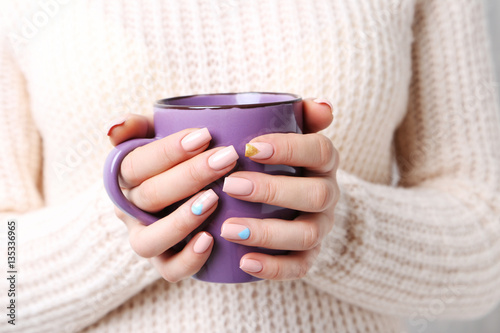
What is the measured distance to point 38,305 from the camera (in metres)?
0.65

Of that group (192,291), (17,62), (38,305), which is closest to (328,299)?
(192,291)

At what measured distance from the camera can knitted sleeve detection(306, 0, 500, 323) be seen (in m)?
0.65

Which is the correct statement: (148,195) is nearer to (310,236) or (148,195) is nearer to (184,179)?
(184,179)

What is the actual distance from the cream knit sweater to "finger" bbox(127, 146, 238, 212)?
0.19m

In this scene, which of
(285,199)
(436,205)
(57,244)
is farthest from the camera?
(436,205)

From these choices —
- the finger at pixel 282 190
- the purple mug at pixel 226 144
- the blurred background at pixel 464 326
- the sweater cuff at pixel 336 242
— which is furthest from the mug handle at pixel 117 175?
the blurred background at pixel 464 326

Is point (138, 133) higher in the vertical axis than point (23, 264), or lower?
higher

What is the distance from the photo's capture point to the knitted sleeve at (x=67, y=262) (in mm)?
600

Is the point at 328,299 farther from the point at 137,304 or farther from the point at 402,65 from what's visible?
the point at 402,65

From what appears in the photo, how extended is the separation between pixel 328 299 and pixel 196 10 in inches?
21.3

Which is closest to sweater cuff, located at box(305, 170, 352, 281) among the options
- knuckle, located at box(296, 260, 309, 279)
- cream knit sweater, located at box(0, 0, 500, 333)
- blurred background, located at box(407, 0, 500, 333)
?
cream knit sweater, located at box(0, 0, 500, 333)

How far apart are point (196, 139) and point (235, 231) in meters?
0.10

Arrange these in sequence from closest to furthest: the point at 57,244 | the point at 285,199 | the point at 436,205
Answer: the point at 285,199 → the point at 57,244 → the point at 436,205

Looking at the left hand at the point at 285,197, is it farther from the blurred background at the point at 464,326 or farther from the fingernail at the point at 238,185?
the blurred background at the point at 464,326
